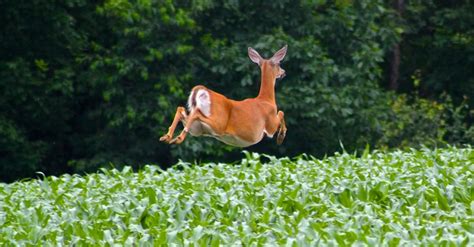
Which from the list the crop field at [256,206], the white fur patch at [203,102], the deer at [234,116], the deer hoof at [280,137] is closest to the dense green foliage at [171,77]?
the deer at [234,116]

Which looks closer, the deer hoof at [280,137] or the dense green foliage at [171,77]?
the deer hoof at [280,137]

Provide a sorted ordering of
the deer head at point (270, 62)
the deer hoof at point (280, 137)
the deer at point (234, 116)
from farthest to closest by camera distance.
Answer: the deer head at point (270, 62) < the deer hoof at point (280, 137) < the deer at point (234, 116)

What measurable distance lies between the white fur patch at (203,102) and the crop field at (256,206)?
0.56 meters

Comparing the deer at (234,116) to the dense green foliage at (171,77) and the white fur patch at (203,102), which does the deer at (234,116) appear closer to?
the white fur patch at (203,102)

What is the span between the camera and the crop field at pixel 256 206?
7.55m

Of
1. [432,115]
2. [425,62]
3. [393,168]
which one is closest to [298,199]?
[393,168]

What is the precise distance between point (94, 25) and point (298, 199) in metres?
12.8

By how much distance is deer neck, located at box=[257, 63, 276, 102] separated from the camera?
1150 centimetres

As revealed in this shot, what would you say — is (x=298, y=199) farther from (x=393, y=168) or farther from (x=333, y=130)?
(x=333, y=130)

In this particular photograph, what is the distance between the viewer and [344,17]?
2047 cm

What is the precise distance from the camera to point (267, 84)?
37.9 feet

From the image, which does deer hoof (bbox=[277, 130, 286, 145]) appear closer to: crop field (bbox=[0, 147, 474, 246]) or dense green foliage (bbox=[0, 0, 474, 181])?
crop field (bbox=[0, 147, 474, 246])

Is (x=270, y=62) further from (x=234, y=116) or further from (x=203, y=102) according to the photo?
(x=203, y=102)

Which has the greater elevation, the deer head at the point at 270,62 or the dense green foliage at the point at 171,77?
the deer head at the point at 270,62
